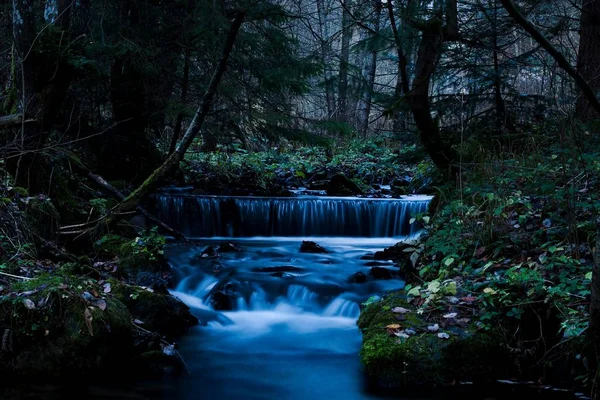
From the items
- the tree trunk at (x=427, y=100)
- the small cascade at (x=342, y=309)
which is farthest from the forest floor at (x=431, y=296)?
the tree trunk at (x=427, y=100)

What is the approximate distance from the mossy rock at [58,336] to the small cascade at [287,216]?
6.25 meters

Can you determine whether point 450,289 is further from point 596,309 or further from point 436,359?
point 596,309

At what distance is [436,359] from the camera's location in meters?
4.63

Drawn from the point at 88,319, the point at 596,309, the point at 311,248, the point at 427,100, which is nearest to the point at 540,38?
the point at 596,309

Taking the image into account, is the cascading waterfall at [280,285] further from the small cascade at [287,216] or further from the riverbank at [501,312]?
the riverbank at [501,312]

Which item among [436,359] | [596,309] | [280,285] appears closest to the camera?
[596,309]

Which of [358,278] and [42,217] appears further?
[358,278]

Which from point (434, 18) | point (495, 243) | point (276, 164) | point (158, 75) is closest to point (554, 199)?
point (495, 243)

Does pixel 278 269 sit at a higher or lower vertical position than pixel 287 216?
lower

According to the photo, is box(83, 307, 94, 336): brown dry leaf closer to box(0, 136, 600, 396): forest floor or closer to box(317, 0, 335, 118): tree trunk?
box(0, 136, 600, 396): forest floor

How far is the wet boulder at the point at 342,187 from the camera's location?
1337 centimetres

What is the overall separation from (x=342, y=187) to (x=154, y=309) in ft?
27.3

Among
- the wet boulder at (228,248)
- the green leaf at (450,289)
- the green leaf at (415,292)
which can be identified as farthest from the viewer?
the wet boulder at (228,248)

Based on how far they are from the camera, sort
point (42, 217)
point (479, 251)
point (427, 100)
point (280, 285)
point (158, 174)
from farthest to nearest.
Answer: point (427, 100)
point (280, 285)
point (158, 174)
point (42, 217)
point (479, 251)
